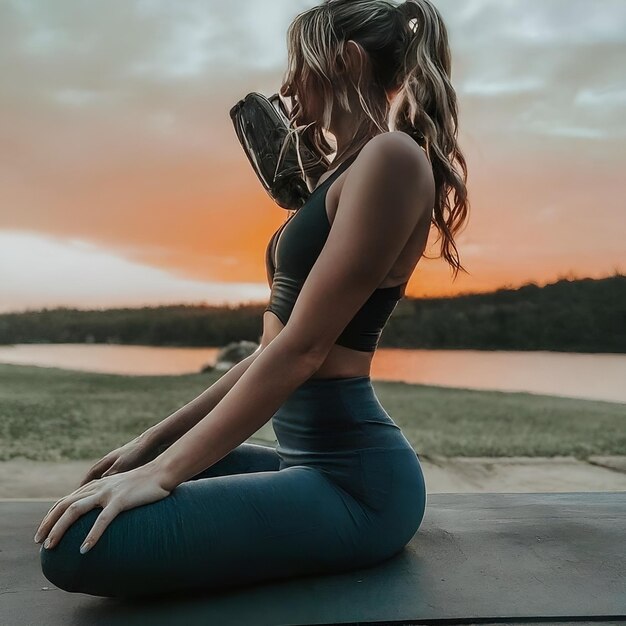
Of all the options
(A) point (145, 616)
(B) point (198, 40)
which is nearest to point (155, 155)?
(B) point (198, 40)

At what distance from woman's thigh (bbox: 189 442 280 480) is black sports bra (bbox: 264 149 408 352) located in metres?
0.22

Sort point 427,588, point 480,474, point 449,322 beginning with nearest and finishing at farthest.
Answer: point 427,588 < point 480,474 < point 449,322

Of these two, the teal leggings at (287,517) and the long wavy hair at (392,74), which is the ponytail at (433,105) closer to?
the long wavy hair at (392,74)

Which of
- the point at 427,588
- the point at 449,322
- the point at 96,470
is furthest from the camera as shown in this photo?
the point at 449,322

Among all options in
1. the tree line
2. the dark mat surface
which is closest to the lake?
the tree line

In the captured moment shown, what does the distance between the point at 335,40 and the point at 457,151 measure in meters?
0.20

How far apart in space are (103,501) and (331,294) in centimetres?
30

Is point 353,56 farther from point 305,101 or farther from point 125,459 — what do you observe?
point 125,459

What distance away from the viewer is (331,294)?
712 millimetres

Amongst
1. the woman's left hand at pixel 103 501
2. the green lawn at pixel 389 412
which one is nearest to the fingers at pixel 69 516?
the woman's left hand at pixel 103 501

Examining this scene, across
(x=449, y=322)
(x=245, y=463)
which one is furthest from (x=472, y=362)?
(x=245, y=463)

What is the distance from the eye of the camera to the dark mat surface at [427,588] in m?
0.67

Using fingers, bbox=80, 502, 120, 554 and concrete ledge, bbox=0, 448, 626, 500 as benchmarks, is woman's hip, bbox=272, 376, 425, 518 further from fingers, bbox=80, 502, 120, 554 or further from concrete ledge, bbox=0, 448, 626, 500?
concrete ledge, bbox=0, 448, 626, 500

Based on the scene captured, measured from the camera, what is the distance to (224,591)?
28.0 inches
